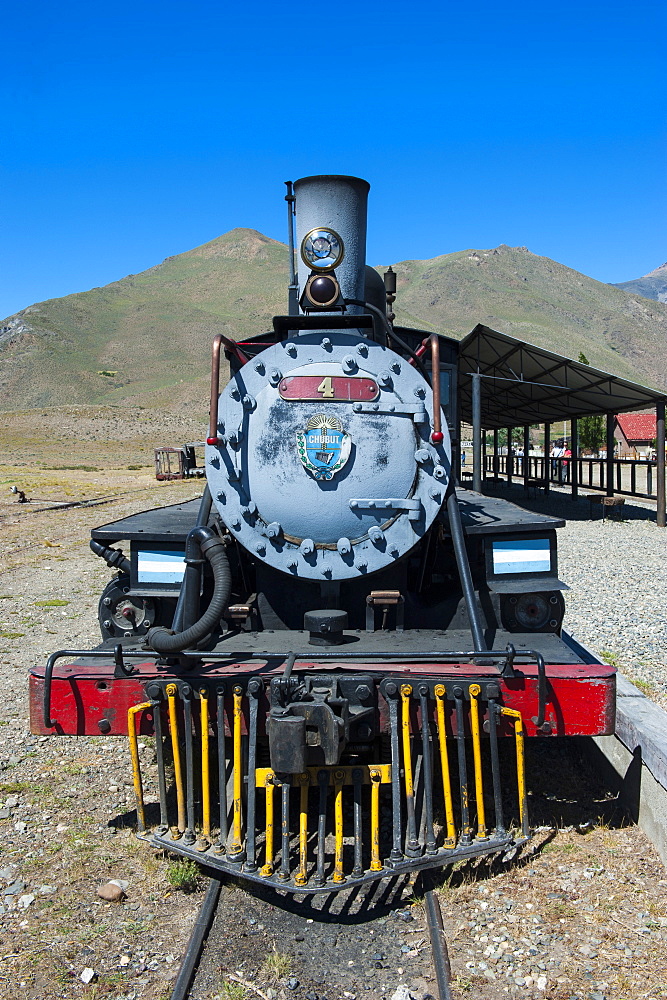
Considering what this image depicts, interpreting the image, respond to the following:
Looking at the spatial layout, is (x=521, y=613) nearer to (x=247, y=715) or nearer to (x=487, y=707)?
(x=487, y=707)

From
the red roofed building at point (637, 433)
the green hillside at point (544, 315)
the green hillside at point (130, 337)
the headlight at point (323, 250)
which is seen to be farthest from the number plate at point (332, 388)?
the green hillside at point (544, 315)

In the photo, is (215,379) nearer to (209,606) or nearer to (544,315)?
(209,606)

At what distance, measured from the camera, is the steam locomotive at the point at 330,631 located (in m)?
3.68

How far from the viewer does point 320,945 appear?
11.2 feet

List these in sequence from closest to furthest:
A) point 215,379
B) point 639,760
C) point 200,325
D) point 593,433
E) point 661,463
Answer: point 215,379
point 639,760
point 661,463
point 593,433
point 200,325

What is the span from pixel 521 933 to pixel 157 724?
1.89m

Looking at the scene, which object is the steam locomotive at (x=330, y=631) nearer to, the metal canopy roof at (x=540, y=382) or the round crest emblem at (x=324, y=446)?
the round crest emblem at (x=324, y=446)

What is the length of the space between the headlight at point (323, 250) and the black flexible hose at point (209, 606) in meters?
1.71

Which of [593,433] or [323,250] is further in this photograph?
[593,433]

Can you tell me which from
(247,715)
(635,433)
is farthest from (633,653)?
(635,433)

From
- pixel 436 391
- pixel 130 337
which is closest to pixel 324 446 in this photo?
pixel 436 391

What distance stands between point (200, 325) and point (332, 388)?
13793 cm

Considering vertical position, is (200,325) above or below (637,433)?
above

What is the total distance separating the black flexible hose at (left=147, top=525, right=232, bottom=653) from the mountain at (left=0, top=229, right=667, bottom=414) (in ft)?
234
